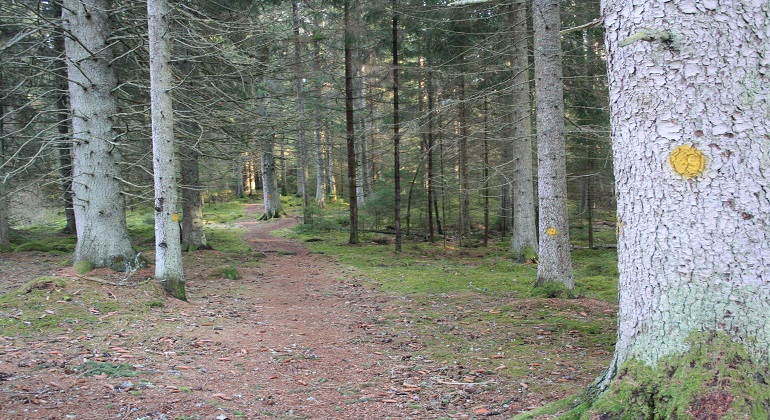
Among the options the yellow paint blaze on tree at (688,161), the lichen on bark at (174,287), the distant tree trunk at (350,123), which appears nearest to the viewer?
the yellow paint blaze on tree at (688,161)

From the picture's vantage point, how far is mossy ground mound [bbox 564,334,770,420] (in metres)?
1.85

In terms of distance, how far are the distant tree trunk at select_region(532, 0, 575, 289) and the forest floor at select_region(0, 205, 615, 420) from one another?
2.58 feet

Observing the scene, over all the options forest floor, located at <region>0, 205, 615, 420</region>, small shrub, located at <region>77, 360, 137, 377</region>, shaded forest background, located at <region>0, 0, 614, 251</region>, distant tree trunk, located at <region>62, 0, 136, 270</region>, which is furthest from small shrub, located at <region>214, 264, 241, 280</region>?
small shrub, located at <region>77, 360, 137, 377</region>

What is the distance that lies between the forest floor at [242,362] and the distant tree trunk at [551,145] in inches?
30.9

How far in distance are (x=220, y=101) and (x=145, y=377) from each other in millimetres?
6419

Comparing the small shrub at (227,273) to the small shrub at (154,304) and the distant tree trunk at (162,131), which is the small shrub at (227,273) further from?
the small shrub at (154,304)

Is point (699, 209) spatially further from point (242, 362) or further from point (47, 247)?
point (47, 247)

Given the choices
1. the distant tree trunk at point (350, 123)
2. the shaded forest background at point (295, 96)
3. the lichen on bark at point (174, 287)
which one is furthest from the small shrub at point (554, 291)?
the distant tree trunk at point (350, 123)

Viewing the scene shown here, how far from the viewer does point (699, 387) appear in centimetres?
193

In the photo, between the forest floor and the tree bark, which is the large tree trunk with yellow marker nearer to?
the tree bark

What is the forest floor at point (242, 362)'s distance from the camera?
365 centimetres

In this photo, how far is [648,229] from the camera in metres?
2.14

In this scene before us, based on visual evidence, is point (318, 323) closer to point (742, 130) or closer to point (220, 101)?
point (220, 101)

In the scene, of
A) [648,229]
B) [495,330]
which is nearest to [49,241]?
[495,330]
